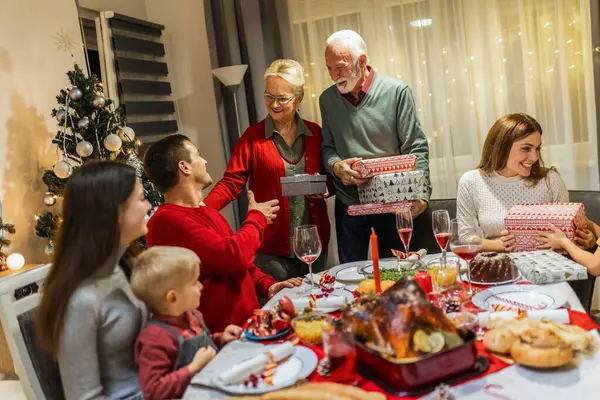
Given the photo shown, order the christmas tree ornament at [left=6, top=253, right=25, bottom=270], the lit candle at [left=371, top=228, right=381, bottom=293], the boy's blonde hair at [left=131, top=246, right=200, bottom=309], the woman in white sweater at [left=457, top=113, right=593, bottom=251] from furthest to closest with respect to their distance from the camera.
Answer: the christmas tree ornament at [left=6, top=253, right=25, bottom=270], the woman in white sweater at [left=457, top=113, right=593, bottom=251], the lit candle at [left=371, top=228, right=381, bottom=293], the boy's blonde hair at [left=131, top=246, right=200, bottom=309]

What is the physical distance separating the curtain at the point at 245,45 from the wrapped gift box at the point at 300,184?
154cm

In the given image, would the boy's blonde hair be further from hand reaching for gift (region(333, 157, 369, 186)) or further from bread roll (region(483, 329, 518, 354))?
Result: hand reaching for gift (region(333, 157, 369, 186))

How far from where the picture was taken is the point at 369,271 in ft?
7.00

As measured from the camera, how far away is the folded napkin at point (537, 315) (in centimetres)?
141

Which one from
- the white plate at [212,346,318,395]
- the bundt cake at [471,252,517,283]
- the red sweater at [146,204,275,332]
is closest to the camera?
the white plate at [212,346,318,395]

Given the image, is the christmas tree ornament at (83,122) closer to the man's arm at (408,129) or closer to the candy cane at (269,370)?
the man's arm at (408,129)

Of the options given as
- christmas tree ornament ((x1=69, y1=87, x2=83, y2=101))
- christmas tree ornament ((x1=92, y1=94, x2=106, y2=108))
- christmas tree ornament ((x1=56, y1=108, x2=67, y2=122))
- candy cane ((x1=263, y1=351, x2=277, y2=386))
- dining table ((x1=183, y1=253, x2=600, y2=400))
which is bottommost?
dining table ((x1=183, y1=253, x2=600, y2=400))

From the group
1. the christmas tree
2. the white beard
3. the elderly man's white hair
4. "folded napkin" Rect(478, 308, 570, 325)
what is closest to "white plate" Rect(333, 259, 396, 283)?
"folded napkin" Rect(478, 308, 570, 325)

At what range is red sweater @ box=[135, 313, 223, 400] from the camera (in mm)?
1364

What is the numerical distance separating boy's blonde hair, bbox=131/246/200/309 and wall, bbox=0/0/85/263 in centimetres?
234

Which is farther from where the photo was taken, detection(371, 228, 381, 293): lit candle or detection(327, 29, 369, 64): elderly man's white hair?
detection(327, 29, 369, 64): elderly man's white hair

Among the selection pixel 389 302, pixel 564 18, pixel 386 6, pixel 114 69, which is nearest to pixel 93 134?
pixel 114 69

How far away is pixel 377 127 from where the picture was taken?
2.88 meters

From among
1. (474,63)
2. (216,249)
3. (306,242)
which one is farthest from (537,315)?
(474,63)
